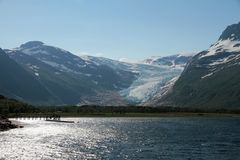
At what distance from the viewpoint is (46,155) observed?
109625 mm

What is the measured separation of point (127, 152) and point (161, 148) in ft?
47.4

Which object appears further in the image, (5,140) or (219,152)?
(5,140)

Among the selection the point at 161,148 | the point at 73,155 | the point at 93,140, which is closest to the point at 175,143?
the point at 161,148

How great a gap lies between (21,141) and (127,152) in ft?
124

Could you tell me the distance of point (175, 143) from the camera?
145500 mm

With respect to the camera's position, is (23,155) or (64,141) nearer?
(23,155)

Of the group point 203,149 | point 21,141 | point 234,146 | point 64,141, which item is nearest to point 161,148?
point 203,149

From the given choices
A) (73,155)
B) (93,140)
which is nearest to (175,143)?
(93,140)

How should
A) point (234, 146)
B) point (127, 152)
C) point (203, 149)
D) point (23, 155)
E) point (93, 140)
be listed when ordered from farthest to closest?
point (93, 140)
point (234, 146)
point (203, 149)
point (127, 152)
point (23, 155)

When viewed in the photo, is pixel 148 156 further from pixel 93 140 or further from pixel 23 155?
pixel 93 140

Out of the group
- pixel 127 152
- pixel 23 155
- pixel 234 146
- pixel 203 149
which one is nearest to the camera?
pixel 23 155

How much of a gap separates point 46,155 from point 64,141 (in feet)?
120

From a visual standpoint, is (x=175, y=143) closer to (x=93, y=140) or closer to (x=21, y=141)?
(x=93, y=140)

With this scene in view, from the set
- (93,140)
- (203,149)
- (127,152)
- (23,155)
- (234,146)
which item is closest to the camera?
(23,155)
